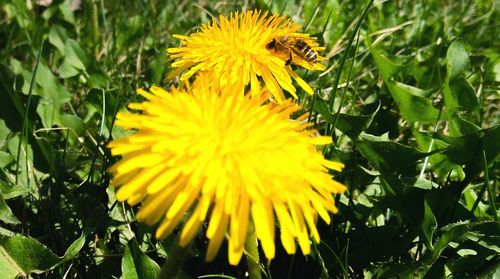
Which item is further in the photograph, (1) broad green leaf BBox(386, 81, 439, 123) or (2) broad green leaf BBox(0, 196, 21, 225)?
(1) broad green leaf BBox(386, 81, 439, 123)

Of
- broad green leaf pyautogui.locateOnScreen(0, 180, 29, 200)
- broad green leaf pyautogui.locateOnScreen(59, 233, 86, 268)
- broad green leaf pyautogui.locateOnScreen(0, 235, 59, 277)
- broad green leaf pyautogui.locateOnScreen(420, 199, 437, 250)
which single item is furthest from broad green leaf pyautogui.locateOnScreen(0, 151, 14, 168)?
broad green leaf pyautogui.locateOnScreen(420, 199, 437, 250)

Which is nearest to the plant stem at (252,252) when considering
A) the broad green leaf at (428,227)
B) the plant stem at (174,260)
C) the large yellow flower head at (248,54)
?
the plant stem at (174,260)

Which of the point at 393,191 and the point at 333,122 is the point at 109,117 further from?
the point at 393,191

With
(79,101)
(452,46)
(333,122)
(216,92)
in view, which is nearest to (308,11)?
(452,46)

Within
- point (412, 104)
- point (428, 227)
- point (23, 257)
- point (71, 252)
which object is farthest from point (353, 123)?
point (23, 257)

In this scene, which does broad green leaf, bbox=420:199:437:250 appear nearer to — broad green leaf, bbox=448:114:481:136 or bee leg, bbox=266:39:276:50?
broad green leaf, bbox=448:114:481:136
